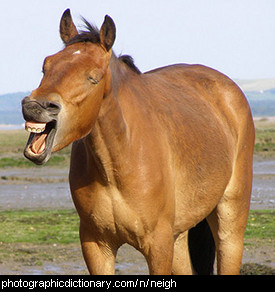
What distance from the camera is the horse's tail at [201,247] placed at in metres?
5.48

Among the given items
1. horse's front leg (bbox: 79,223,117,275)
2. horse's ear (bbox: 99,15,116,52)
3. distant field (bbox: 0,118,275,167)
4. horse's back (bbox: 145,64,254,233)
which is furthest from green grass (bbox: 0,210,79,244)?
distant field (bbox: 0,118,275,167)

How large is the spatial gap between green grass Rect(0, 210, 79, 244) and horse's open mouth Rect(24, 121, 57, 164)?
19.1 feet

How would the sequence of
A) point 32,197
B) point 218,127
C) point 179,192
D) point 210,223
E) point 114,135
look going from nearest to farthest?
1. point 114,135
2. point 179,192
3. point 218,127
4. point 210,223
5. point 32,197

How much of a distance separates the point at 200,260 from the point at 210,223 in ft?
1.15

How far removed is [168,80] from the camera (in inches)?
203

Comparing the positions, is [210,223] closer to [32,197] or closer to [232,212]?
[232,212]

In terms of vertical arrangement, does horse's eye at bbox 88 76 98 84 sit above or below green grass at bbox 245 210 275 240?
above

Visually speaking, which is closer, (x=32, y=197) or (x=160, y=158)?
(x=160, y=158)

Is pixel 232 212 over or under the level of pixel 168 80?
under

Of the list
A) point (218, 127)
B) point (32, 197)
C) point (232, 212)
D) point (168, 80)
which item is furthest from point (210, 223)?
point (32, 197)

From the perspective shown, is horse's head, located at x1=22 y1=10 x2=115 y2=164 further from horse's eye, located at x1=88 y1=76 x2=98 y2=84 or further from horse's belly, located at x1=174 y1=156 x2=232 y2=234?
horse's belly, located at x1=174 y1=156 x2=232 y2=234

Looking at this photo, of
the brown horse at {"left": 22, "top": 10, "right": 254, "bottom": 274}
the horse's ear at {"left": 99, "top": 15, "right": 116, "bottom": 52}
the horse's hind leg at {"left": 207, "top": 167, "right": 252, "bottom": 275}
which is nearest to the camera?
the brown horse at {"left": 22, "top": 10, "right": 254, "bottom": 274}

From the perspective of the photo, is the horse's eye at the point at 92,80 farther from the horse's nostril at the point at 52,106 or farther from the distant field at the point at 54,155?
the distant field at the point at 54,155

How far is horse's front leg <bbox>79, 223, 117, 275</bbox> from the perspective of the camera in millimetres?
4168
